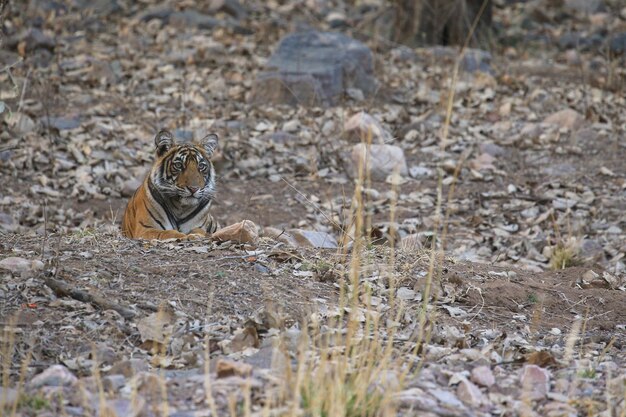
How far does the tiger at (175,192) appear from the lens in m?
7.00

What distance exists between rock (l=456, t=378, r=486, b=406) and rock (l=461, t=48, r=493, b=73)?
8.13 m

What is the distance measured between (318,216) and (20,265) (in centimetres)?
396

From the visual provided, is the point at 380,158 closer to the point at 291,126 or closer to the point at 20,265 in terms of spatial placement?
the point at 291,126

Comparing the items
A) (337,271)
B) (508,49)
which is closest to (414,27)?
(508,49)

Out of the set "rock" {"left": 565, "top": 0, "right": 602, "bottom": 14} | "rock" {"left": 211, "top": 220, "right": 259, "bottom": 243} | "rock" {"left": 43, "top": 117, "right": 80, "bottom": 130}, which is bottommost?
"rock" {"left": 43, "top": 117, "right": 80, "bottom": 130}

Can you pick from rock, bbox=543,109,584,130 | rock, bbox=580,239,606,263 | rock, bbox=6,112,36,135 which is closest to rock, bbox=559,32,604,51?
rock, bbox=543,109,584,130

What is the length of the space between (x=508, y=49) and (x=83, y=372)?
10.5 metres

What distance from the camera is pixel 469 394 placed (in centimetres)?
394

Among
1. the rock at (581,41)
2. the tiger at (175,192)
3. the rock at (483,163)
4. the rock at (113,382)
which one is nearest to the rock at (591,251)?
the rock at (483,163)

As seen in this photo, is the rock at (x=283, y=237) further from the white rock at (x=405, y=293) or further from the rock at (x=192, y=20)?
the rock at (x=192, y=20)

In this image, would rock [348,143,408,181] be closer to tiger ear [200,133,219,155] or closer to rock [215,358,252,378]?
tiger ear [200,133,219,155]

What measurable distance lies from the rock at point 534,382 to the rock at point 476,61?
7908mm

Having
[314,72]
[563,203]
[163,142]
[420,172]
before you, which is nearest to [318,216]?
[420,172]

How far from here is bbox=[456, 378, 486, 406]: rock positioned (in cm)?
392
